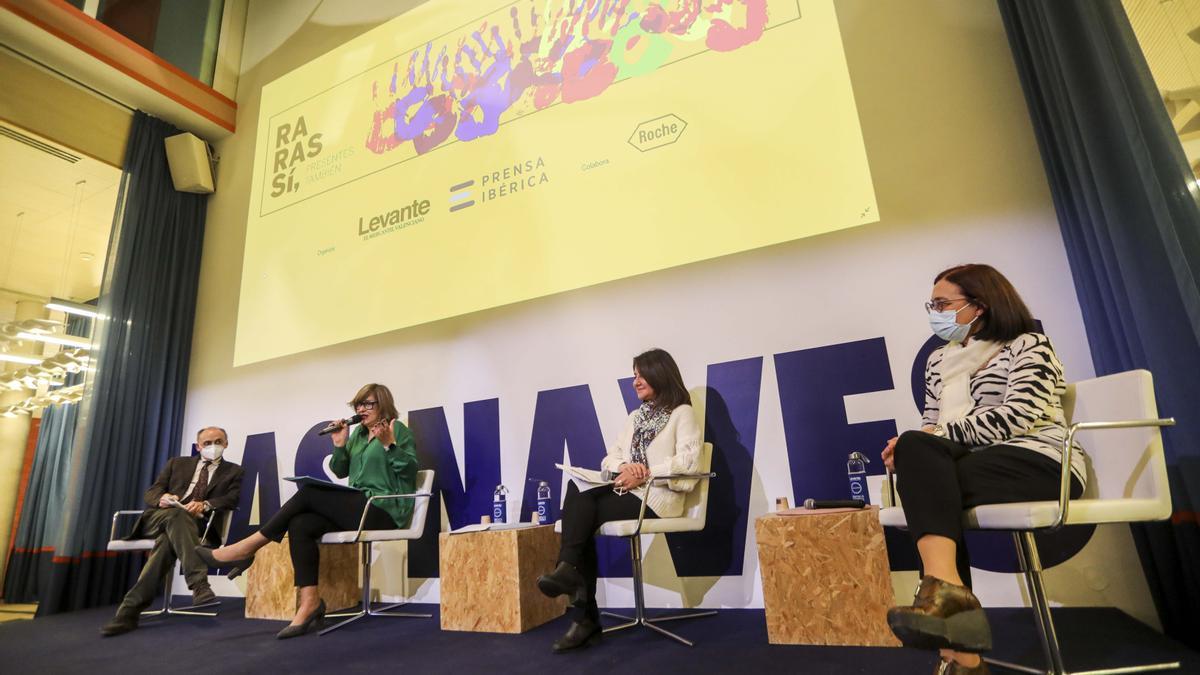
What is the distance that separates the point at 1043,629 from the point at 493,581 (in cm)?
175

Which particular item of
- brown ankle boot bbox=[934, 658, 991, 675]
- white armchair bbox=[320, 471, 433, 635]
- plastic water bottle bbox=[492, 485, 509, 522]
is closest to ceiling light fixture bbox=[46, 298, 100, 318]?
white armchair bbox=[320, 471, 433, 635]

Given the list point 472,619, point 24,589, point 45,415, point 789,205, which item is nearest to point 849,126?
point 789,205

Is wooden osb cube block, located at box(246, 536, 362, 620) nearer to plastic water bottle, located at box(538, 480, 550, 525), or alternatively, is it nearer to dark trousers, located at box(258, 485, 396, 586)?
dark trousers, located at box(258, 485, 396, 586)

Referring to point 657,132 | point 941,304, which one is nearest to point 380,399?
point 657,132

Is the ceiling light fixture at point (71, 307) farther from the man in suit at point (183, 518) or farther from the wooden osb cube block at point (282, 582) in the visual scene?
the wooden osb cube block at point (282, 582)

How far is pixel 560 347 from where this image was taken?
306 centimetres

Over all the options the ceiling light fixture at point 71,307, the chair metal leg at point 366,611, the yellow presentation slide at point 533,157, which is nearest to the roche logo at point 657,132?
the yellow presentation slide at point 533,157

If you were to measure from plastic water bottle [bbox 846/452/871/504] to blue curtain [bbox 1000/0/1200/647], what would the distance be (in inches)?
30.8

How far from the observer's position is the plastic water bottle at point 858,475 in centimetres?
229

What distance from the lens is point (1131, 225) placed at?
172 cm

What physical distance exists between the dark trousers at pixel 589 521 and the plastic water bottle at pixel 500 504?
0.95 metres

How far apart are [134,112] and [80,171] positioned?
1.94ft

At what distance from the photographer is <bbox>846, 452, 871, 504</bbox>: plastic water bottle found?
2.29 metres

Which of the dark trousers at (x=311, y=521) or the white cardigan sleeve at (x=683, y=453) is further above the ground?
the white cardigan sleeve at (x=683, y=453)
